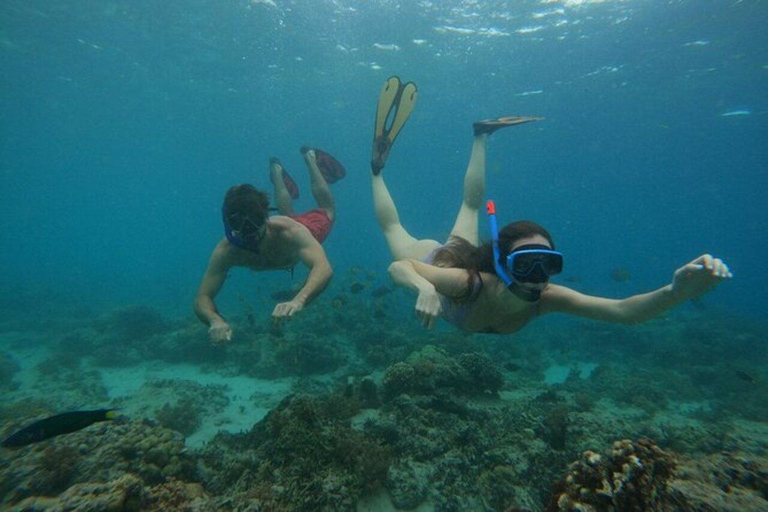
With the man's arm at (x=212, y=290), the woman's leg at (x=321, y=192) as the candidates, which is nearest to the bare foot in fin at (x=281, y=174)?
the woman's leg at (x=321, y=192)

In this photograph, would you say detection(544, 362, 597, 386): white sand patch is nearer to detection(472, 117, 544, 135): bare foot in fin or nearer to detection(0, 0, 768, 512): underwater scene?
detection(0, 0, 768, 512): underwater scene

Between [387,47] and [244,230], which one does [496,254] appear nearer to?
[244,230]

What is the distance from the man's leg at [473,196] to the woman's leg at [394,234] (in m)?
0.74

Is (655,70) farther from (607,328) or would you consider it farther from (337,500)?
(337,500)

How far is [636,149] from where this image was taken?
49.8m

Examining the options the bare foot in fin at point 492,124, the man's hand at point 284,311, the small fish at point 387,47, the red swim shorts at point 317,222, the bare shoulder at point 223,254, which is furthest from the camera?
the small fish at point 387,47

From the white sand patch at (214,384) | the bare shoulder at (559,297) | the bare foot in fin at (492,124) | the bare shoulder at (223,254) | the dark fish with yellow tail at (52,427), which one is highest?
the bare foot in fin at (492,124)

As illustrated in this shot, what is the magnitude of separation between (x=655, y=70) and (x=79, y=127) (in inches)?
2338

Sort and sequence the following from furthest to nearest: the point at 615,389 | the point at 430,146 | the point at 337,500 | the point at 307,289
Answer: the point at 430,146, the point at 615,389, the point at 307,289, the point at 337,500

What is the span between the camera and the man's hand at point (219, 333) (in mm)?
4269

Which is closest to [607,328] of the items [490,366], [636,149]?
[490,366]

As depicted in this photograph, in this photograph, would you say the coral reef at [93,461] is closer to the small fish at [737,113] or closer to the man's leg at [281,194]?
the man's leg at [281,194]

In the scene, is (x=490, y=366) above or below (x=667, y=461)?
below

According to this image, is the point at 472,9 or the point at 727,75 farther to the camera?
the point at 727,75
